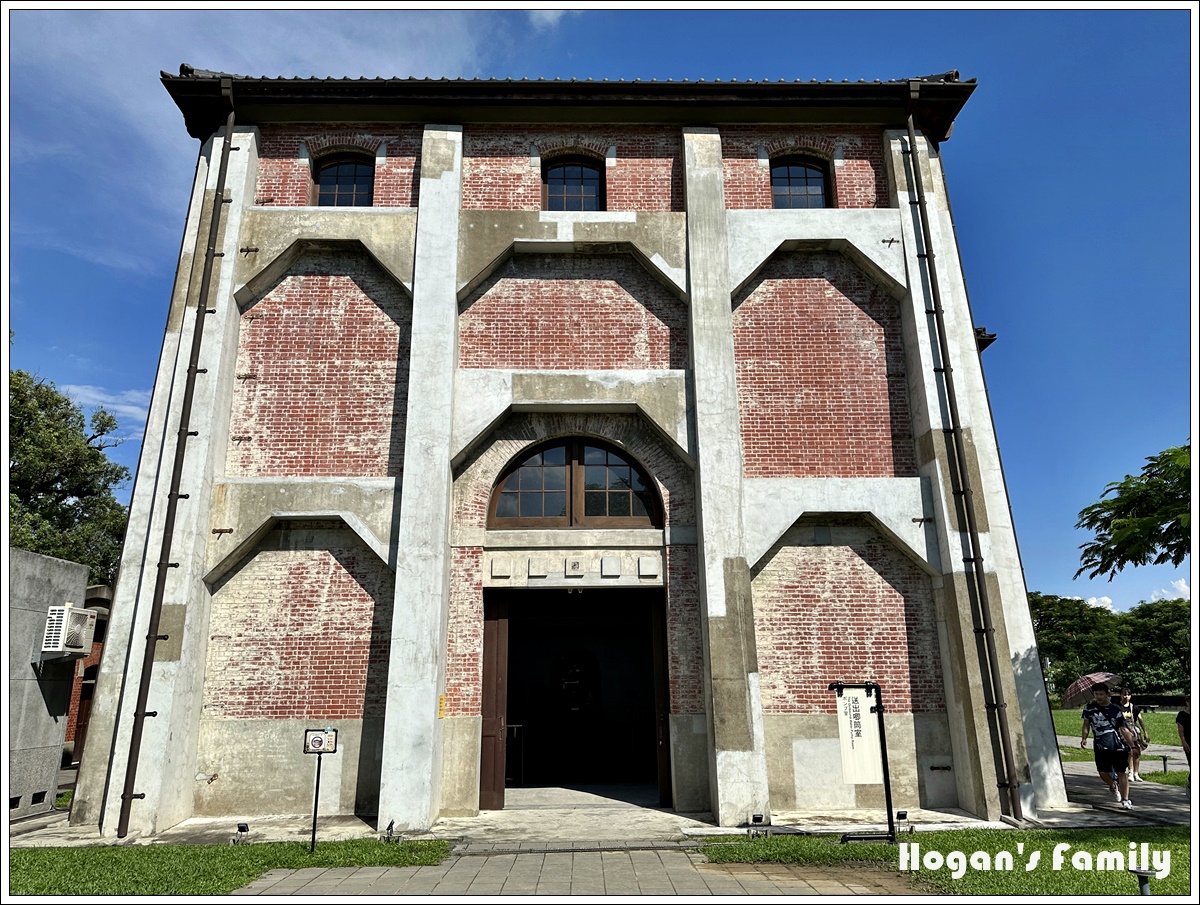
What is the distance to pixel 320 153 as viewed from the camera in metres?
13.1

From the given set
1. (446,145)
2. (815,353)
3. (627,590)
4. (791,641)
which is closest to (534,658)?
(627,590)

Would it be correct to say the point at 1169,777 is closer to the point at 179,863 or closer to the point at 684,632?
the point at 684,632

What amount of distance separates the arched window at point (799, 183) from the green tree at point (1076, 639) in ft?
133

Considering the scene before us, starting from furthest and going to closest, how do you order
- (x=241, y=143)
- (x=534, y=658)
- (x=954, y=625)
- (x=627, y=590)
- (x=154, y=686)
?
(x=534, y=658), (x=241, y=143), (x=627, y=590), (x=954, y=625), (x=154, y=686)

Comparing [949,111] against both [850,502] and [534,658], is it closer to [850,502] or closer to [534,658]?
[850,502]

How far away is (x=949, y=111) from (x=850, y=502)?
7.45 metres

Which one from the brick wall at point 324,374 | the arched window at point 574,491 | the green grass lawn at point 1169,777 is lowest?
the green grass lawn at point 1169,777

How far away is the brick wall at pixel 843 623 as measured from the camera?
1095 cm

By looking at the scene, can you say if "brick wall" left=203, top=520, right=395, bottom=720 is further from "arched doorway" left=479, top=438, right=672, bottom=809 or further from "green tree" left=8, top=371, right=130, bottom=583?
"green tree" left=8, top=371, right=130, bottom=583

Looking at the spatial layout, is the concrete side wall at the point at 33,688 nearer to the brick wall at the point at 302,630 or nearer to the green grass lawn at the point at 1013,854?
the brick wall at the point at 302,630

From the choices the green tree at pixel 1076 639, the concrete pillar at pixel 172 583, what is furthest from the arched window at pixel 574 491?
the green tree at pixel 1076 639

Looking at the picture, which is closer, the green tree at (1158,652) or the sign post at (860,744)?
the sign post at (860,744)

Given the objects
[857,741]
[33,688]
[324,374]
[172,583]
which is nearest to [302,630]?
[172,583]

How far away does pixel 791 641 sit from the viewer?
11.1 meters
